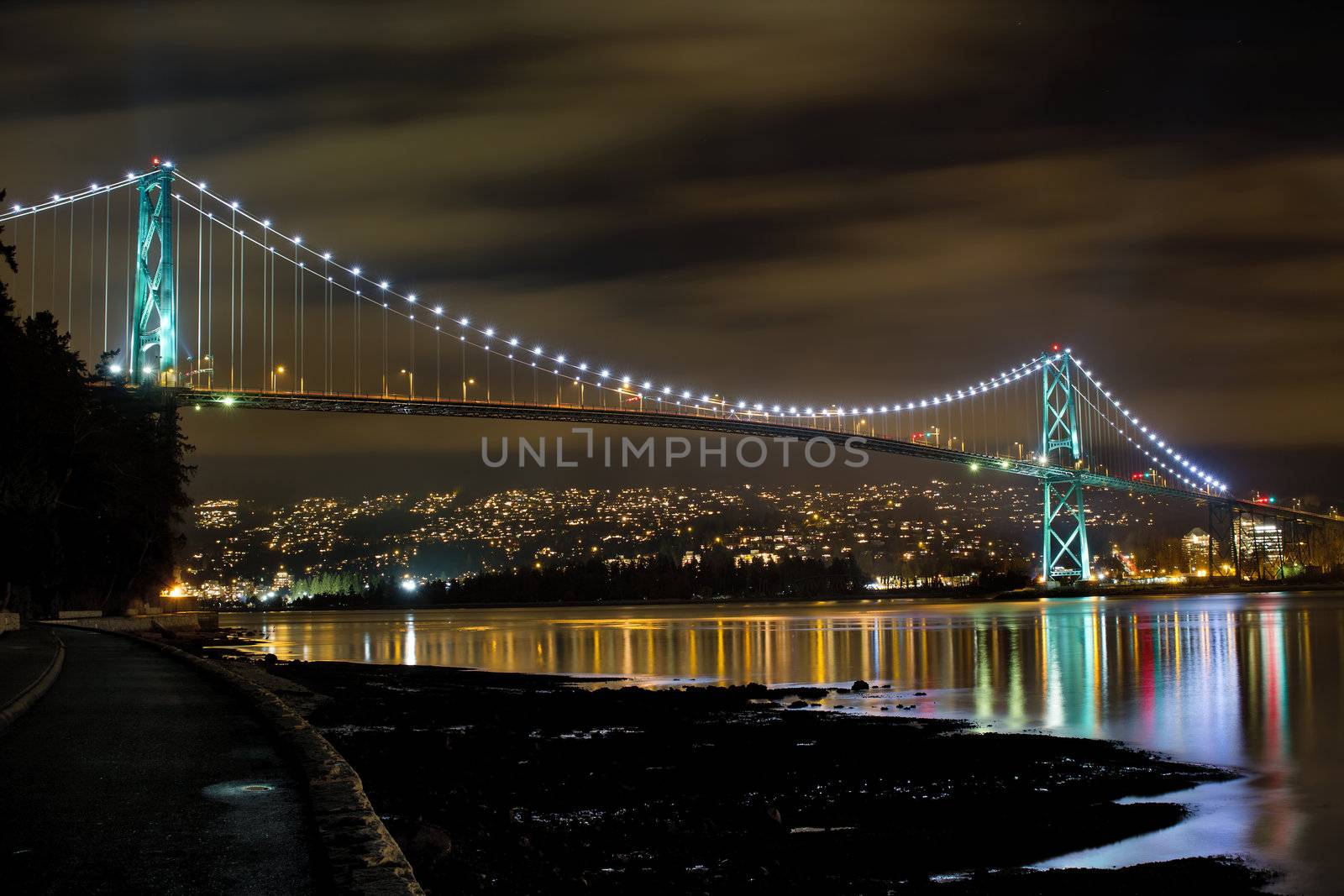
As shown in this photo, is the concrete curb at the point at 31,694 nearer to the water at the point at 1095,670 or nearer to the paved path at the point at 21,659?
the paved path at the point at 21,659

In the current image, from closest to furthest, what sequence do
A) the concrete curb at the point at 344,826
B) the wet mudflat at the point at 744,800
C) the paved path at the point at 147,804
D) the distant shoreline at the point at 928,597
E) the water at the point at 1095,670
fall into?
the concrete curb at the point at 344,826
the paved path at the point at 147,804
the wet mudflat at the point at 744,800
the water at the point at 1095,670
the distant shoreline at the point at 928,597

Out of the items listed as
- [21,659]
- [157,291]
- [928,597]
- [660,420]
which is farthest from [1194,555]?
[21,659]

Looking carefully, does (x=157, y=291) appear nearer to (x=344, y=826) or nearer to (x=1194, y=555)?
(x=344, y=826)

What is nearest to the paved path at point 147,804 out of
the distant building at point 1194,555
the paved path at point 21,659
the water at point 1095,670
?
the paved path at point 21,659

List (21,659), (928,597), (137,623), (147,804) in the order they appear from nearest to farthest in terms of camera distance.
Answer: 1. (147,804)
2. (21,659)
3. (137,623)
4. (928,597)

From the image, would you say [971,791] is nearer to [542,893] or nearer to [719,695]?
[542,893]

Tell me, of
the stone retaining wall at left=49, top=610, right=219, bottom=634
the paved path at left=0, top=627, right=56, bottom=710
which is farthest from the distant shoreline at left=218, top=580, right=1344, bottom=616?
the paved path at left=0, top=627, right=56, bottom=710

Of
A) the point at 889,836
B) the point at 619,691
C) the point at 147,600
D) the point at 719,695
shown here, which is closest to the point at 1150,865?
the point at 889,836
